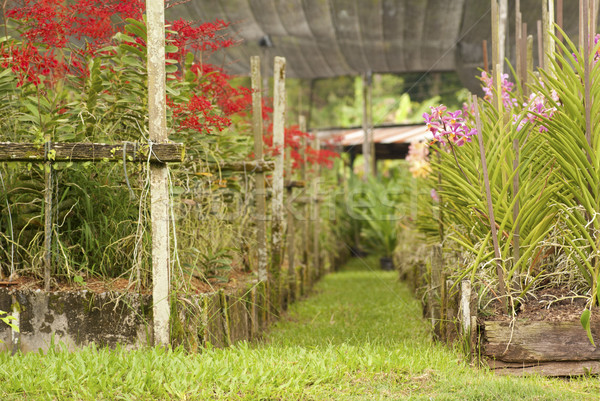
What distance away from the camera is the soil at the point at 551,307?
3750 mm

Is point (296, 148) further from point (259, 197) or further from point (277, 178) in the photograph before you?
point (259, 197)

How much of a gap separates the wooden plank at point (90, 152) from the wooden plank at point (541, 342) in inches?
80.0

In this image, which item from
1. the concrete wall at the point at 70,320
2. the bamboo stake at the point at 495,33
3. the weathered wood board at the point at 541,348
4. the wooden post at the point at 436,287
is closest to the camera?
the weathered wood board at the point at 541,348

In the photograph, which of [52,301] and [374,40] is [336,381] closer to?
[52,301]

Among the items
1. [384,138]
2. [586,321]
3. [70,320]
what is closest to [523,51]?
[586,321]

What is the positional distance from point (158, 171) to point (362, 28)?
297 inches

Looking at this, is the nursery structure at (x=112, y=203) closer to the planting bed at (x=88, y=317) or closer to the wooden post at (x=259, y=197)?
the planting bed at (x=88, y=317)

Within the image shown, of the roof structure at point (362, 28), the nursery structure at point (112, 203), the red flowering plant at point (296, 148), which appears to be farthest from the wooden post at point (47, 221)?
the roof structure at point (362, 28)

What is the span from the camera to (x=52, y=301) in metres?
3.79

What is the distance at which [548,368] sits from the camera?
3666mm

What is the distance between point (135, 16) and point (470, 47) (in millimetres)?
7072

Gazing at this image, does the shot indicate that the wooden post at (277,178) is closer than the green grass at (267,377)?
No

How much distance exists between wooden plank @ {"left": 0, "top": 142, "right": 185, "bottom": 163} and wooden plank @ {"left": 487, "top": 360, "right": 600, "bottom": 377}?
2.13 meters

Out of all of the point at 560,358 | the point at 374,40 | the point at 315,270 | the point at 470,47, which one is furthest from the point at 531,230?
the point at 374,40
